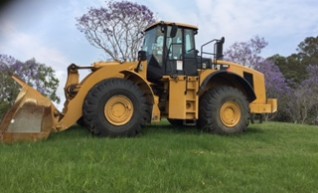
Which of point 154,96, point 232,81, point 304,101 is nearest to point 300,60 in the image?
point 304,101

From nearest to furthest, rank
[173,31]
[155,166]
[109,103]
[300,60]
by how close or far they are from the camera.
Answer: [155,166] → [109,103] → [173,31] → [300,60]

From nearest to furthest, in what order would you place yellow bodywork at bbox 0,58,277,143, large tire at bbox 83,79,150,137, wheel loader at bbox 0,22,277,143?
yellow bodywork at bbox 0,58,277,143 → wheel loader at bbox 0,22,277,143 → large tire at bbox 83,79,150,137

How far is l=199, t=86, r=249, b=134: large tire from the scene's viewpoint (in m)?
10.7

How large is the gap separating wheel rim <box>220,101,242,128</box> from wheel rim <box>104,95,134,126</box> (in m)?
2.45

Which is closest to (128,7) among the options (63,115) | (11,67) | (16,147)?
(11,67)

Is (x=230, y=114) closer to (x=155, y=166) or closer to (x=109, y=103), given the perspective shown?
(x=109, y=103)

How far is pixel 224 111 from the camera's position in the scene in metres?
11.0

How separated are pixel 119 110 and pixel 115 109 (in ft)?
0.34

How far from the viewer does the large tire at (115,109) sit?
30.5 feet

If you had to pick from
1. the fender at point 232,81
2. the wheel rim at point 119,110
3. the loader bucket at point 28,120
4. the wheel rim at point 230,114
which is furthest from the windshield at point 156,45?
the loader bucket at point 28,120

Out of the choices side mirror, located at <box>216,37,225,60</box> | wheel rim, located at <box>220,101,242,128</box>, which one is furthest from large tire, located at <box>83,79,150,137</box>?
side mirror, located at <box>216,37,225,60</box>

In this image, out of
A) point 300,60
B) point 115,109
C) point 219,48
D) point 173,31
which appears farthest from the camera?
point 300,60

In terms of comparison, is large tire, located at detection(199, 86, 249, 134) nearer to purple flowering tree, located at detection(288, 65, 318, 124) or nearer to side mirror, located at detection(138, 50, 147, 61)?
side mirror, located at detection(138, 50, 147, 61)

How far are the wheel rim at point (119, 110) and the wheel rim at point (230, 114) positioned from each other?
8.05 ft
